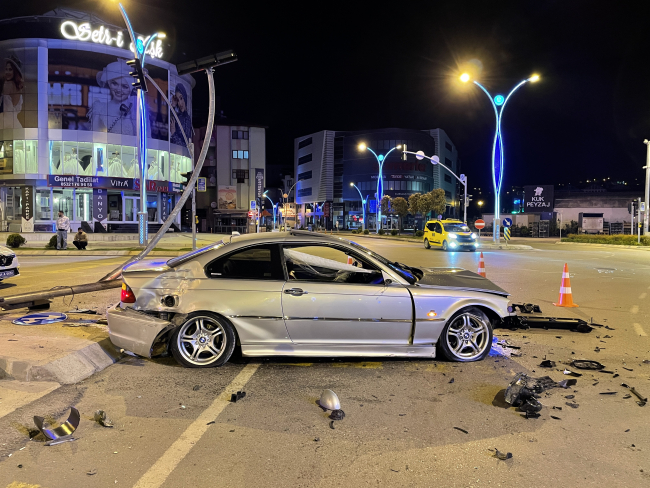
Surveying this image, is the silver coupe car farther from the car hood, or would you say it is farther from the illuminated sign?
the illuminated sign

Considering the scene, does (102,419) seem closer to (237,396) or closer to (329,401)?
(237,396)

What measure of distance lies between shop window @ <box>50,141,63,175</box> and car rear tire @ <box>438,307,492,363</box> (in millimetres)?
49175

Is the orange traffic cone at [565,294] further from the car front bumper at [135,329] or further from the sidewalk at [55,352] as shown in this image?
the sidewalk at [55,352]

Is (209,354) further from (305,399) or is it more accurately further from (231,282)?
(305,399)

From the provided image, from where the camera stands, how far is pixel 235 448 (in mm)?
3420

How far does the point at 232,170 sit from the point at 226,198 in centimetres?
451

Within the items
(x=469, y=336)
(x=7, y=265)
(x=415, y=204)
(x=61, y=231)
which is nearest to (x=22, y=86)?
(x=61, y=231)

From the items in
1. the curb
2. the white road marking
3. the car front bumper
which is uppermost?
the car front bumper

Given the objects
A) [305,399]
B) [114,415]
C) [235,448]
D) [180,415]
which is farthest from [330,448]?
[114,415]

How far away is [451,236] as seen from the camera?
26266 millimetres

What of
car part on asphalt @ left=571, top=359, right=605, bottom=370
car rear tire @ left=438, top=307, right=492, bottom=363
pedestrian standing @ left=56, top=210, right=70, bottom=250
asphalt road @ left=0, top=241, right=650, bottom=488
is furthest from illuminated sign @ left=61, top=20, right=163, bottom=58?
car part on asphalt @ left=571, top=359, right=605, bottom=370

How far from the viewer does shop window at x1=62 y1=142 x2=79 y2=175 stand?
1811 inches

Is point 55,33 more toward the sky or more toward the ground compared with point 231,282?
more toward the sky

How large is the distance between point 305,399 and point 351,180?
92.4 meters
